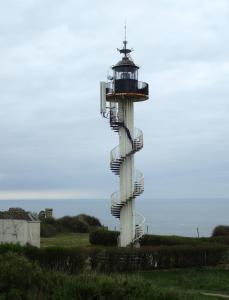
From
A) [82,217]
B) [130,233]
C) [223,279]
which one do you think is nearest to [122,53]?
[130,233]

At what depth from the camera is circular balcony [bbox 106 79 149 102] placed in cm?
3131

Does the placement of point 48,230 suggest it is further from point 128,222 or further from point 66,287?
point 66,287

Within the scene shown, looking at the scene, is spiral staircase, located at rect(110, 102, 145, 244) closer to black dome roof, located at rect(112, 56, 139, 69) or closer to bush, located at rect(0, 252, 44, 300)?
black dome roof, located at rect(112, 56, 139, 69)

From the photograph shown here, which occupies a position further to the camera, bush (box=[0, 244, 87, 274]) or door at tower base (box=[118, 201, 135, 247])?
door at tower base (box=[118, 201, 135, 247])

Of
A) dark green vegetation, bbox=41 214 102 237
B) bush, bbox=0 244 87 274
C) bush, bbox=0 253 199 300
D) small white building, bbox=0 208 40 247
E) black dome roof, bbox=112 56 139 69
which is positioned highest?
black dome roof, bbox=112 56 139 69

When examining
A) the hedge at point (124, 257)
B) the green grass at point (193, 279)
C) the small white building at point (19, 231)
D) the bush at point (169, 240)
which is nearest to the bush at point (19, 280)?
the green grass at point (193, 279)

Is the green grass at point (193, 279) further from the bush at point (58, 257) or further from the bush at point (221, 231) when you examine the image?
the bush at point (221, 231)

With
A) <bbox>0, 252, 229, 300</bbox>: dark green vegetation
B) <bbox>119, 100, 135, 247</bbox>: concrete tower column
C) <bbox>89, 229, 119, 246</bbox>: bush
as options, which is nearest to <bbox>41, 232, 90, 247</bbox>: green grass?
<bbox>89, 229, 119, 246</bbox>: bush

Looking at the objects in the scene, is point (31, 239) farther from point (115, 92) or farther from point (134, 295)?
point (134, 295)

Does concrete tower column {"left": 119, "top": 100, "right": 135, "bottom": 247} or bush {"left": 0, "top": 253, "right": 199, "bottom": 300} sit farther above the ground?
concrete tower column {"left": 119, "top": 100, "right": 135, "bottom": 247}

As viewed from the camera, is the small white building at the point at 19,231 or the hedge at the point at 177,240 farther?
the small white building at the point at 19,231

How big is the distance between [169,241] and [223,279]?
31.4 feet

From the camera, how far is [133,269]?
2483 centimetres

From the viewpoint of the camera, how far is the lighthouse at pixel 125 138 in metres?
31.7
